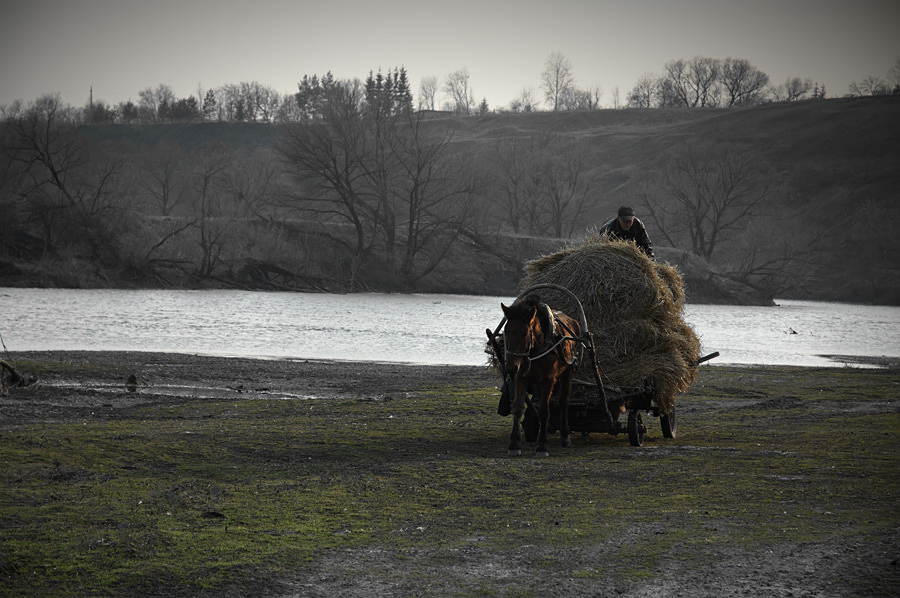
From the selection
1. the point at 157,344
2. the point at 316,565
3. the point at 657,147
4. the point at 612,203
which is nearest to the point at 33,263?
the point at 157,344

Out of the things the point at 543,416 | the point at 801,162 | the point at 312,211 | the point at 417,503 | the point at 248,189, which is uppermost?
the point at 801,162

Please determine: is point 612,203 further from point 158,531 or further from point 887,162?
point 158,531

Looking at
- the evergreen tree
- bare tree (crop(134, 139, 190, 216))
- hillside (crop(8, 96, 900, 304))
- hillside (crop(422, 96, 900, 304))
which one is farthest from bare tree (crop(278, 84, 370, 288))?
the evergreen tree

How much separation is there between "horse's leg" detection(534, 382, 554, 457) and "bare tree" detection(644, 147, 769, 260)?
263 ft

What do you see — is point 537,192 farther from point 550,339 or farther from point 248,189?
point 550,339

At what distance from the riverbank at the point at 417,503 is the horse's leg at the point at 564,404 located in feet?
0.82

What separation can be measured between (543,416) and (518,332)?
1416mm

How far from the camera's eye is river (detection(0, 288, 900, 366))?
31.5 m

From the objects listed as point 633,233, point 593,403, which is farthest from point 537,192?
point 593,403

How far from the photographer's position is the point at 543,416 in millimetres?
12602

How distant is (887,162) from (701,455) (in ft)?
427

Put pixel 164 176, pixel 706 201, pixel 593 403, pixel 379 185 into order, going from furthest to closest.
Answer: pixel 164 176, pixel 706 201, pixel 379 185, pixel 593 403

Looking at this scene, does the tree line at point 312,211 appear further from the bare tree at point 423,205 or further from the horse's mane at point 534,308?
the horse's mane at point 534,308

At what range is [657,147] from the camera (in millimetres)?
147000
